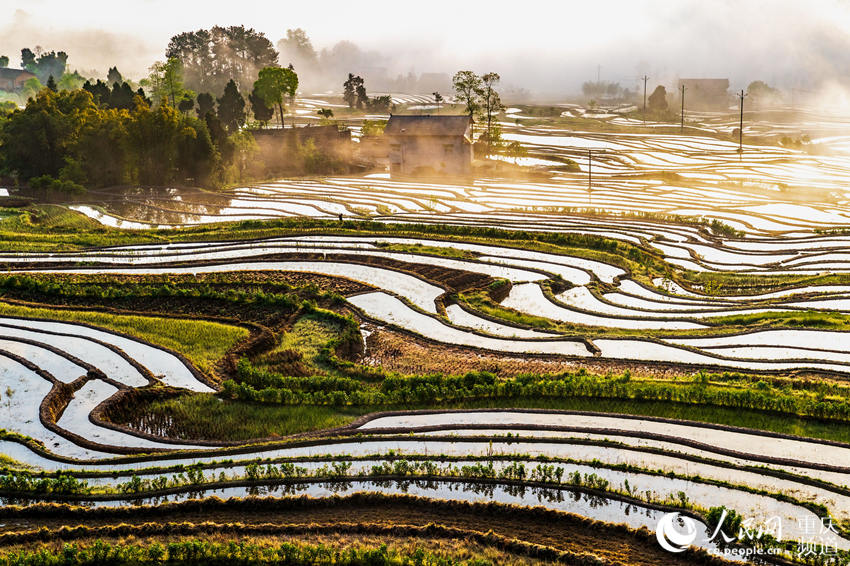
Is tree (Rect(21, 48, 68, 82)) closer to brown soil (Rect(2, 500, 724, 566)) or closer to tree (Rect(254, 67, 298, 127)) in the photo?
tree (Rect(254, 67, 298, 127))

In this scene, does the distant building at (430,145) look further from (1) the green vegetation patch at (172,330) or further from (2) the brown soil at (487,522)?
(2) the brown soil at (487,522)

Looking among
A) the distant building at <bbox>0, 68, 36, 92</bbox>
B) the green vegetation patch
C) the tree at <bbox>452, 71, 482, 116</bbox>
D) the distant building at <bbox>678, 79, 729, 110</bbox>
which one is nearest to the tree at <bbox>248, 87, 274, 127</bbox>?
the tree at <bbox>452, 71, 482, 116</bbox>

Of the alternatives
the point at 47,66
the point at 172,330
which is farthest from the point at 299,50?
the point at 172,330

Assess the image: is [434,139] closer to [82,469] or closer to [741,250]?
[741,250]

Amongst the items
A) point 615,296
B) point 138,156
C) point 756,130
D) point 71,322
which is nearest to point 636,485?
point 615,296

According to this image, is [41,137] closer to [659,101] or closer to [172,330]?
[172,330]

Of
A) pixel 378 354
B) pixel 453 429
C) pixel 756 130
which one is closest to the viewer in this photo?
pixel 453 429

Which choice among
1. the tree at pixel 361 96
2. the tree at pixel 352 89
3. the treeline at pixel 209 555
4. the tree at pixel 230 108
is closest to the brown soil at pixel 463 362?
the treeline at pixel 209 555
